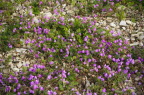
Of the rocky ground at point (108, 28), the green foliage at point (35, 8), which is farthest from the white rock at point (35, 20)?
the green foliage at point (35, 8)

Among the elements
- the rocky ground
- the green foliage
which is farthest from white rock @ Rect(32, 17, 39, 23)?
the green foliage

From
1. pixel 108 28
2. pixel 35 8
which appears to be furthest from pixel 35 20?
pixel 108 28

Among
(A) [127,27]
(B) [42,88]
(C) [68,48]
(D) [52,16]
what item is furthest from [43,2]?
(B) [42,88]

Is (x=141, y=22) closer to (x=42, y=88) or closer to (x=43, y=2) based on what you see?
(x=43, y=2)

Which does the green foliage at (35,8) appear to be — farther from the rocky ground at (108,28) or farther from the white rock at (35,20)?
the white rock at (35,20)

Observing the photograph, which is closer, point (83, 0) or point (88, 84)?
point (88, 84)

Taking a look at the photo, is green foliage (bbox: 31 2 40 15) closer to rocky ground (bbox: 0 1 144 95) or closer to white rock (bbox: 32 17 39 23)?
rocky ground (bbox: 0 1 144 95)

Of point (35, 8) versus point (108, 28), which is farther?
point (35, 8)

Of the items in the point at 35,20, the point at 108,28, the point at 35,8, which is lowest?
the point at 108,28

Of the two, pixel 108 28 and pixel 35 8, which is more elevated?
pixel 35 8

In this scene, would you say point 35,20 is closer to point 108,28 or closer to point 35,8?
point 35,8

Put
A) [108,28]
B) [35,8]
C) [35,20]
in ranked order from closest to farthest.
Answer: [108,28] < [35,20] < [35,8]
